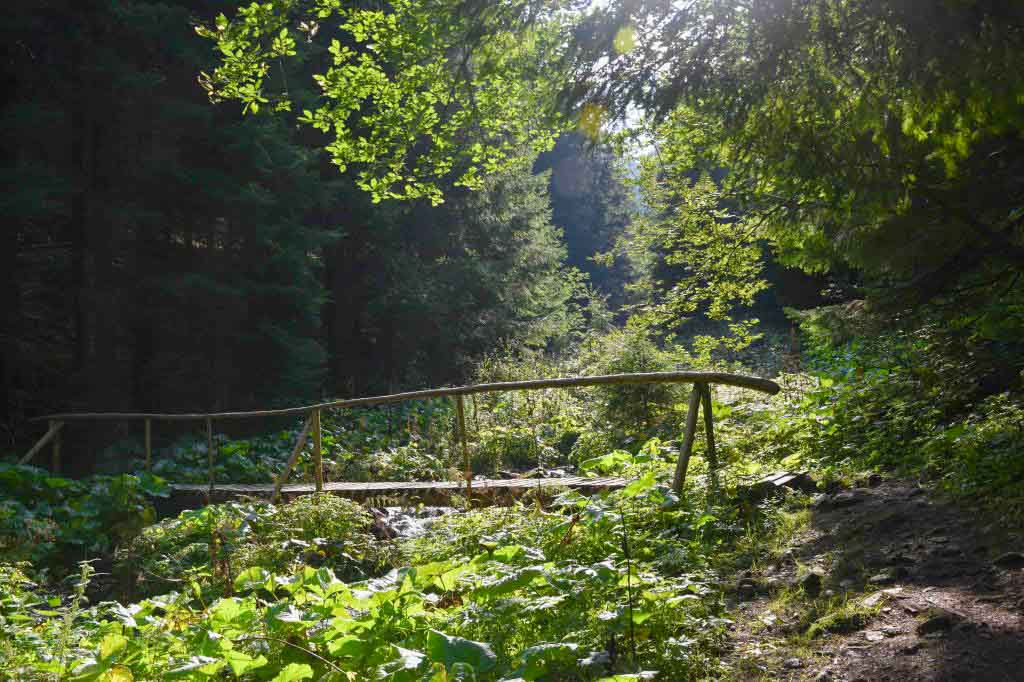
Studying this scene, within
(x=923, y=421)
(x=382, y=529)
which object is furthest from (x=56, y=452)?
(x=923, y=421)

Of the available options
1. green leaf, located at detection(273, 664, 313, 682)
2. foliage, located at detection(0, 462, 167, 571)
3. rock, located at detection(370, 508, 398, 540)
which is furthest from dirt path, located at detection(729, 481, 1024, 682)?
foliage, located at detection(0, 462, 167, 571)

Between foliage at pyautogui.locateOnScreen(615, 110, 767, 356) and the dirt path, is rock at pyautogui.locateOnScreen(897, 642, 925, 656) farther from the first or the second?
foliage at pyautogui.locateOnScreen(615, 110, 767, 356)

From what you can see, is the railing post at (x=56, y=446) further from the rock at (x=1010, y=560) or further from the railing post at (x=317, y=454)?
the rock at (x=1010, y=560)

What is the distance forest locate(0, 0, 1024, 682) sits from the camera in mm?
3201

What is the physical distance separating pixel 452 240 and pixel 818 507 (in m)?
16.3

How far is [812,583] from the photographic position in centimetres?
372

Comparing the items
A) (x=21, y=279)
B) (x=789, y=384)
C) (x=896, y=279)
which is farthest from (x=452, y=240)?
(x=896, y=279)

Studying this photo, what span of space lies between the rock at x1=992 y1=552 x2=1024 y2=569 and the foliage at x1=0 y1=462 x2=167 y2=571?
755 centimetres

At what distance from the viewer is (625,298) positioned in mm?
44594

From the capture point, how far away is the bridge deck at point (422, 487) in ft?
20.7

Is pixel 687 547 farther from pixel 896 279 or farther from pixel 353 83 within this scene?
pixel 353 83

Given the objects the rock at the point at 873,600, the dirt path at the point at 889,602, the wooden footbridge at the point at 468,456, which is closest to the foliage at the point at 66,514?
the wooden footbridge at the point at 468,456

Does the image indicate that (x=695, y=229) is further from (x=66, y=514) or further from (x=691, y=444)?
(x=66, y=514)

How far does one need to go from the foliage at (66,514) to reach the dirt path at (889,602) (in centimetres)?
667
